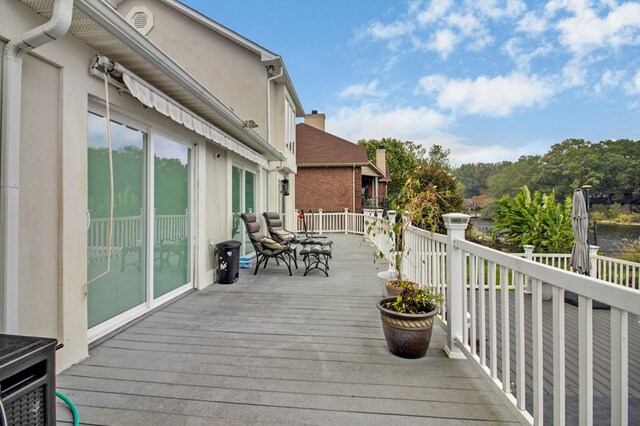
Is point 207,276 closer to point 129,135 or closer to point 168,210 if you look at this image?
point 168,210

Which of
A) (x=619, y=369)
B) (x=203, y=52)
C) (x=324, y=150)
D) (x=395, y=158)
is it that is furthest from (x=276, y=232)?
(x=395, y=158)

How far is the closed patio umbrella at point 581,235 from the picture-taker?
5.57 m

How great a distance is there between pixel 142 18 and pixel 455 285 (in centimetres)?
1030

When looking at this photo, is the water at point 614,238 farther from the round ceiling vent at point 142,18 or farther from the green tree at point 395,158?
the round ceiling vent at point 142,18

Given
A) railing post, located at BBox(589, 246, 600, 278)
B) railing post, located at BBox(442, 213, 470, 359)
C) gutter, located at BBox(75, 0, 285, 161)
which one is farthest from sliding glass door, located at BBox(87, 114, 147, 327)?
railing post, located at BBox(589, 246, 600, 278)

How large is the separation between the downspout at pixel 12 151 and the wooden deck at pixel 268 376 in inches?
29.2

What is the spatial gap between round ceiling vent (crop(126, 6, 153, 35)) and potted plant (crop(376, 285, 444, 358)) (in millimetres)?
9724

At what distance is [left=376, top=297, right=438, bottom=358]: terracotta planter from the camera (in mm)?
2475

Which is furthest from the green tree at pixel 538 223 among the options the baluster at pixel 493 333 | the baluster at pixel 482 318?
the baluster at pixel 493 333

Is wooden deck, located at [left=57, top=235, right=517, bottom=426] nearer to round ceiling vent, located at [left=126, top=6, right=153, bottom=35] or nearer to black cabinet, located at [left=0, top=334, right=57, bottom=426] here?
black cabinet, located at [left=0, top=334, right=57, bottom=426]

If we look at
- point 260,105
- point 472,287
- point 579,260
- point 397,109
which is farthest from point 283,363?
point 397,109

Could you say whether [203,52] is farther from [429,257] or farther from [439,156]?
[439,156]

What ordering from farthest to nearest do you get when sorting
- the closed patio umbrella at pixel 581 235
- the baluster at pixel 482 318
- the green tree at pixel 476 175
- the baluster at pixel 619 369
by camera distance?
the green tree at pixel 476 175
the closed patio umbrella at pixel 581 235
the baluster at pixel 482 318
the baluster at pixel 619 369

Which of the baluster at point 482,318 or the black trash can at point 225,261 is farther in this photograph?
the black trash can at point 225,261
